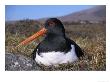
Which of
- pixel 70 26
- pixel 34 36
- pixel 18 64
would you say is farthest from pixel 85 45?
pixel 18 64

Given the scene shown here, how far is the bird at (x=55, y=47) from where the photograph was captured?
266 cm

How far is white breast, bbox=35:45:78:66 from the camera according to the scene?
8.73 feet

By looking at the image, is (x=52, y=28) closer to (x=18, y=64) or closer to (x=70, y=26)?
(x=70, y=26)

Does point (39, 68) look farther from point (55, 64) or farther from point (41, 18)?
point (41, 18)

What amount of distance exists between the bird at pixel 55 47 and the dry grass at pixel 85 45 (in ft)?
0.12

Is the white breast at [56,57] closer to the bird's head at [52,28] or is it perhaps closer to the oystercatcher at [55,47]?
the oystercatcher at [55,47]

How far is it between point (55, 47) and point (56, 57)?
6 cm

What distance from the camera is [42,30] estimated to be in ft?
8.85

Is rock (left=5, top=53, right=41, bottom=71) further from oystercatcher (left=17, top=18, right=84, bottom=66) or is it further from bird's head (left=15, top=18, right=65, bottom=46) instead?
bird's head (left=15, top=18, right=65, bottom=46)

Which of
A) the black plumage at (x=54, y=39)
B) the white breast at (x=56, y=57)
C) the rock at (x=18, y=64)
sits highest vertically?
the black plumage at (x=54, y=39)

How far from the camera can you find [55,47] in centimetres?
267

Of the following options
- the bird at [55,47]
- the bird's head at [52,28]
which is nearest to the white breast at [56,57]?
the bird at [55,47]

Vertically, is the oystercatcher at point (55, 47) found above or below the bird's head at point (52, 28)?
below
